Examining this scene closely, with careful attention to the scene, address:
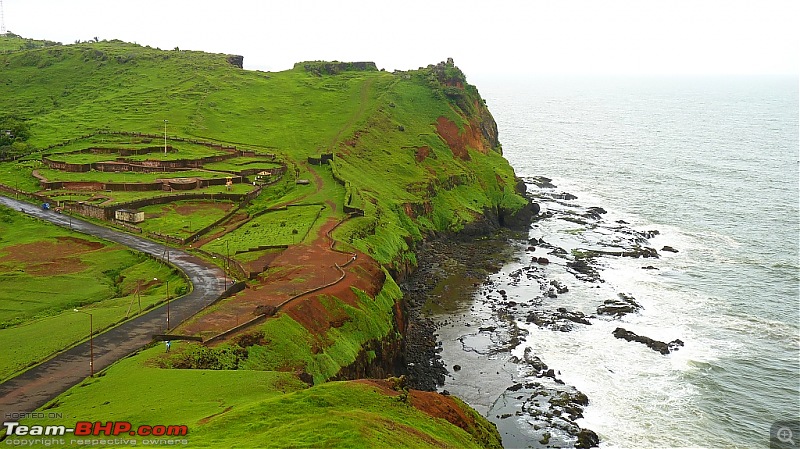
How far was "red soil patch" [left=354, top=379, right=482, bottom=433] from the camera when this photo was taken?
133 feet

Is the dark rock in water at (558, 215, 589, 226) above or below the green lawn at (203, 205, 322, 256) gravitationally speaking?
below

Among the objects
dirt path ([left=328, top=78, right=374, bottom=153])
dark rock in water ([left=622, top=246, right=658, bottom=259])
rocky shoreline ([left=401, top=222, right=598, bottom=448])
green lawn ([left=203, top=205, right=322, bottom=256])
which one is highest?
dirt path ([left=328, top=78, right=374, bottom=153])

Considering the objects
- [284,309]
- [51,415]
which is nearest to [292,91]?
[284,309]

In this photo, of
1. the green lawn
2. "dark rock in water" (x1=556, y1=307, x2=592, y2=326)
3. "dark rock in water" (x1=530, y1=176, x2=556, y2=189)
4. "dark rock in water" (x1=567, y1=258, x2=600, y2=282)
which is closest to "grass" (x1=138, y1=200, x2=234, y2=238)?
the green lawn

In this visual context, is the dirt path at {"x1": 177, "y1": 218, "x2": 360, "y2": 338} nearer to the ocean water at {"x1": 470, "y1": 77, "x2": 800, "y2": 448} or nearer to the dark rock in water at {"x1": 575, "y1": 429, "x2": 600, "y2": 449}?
the ocean water at {"x1": 470, "y1": 77, "x2": 800, "y2": 448}

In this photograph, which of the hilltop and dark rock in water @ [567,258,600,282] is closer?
the hilltop

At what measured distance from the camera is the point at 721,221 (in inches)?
4801

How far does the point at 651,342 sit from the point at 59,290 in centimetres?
5597

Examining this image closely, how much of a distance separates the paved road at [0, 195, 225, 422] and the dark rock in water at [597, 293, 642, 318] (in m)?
43.1

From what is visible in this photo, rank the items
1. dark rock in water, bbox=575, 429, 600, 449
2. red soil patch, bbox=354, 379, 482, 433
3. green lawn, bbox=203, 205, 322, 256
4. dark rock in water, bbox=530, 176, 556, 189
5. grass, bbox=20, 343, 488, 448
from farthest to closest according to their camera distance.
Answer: dark rock in water, bbox=530, 176, 556, 189, green lawn, bbox=203, 205, 322, 256, dark rock in water, bbox=575, 429, 600, 449, red soil patch, bbox=354, 379, 482, 433, grass, bbox=20, 343, 488, 448

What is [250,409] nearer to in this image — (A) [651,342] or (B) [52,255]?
(B) [52,255]

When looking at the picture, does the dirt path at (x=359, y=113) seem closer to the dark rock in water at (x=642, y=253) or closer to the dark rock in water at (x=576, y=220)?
the dark rock in water at (x=576, y=220)

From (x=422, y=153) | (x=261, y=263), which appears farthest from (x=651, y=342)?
(x=422, y=153)

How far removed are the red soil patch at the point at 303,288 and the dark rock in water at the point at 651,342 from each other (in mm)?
25777
